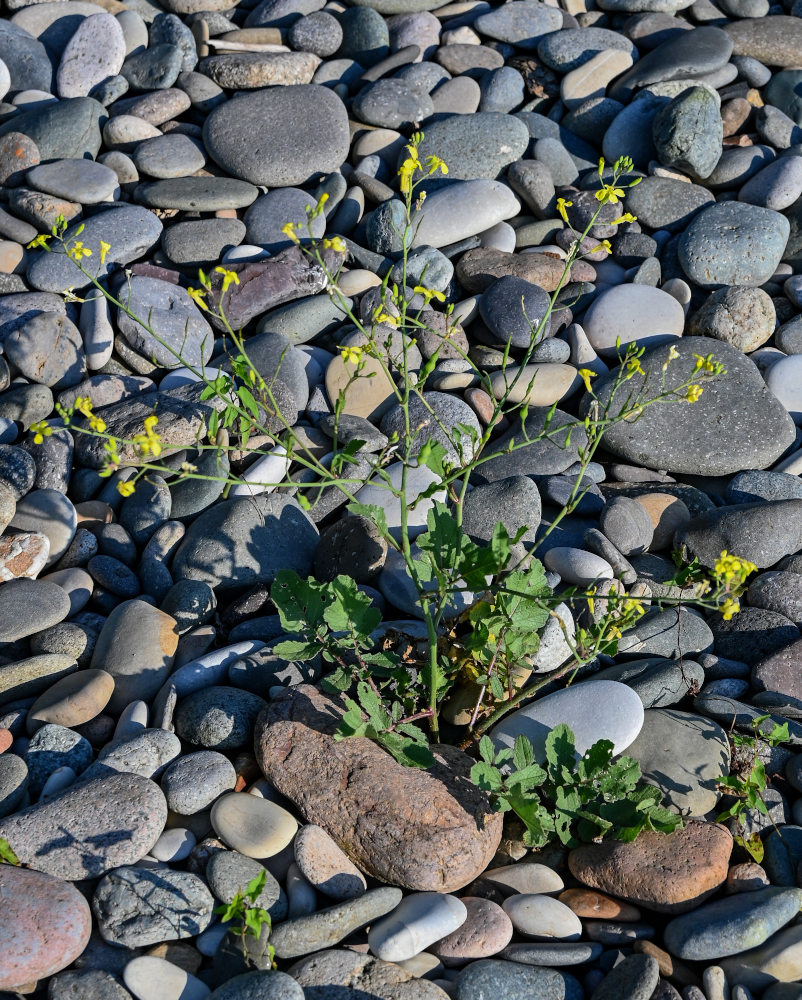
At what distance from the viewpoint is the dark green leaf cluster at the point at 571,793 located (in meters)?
2.73

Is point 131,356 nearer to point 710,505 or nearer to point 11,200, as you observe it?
point 11,200

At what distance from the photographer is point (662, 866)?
2736 mm

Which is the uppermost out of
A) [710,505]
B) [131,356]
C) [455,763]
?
[131,356]

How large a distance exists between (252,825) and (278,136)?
390 centimetres

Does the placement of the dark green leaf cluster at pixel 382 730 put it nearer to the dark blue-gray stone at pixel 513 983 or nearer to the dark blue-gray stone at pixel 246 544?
the dark blue-gray stone at pixel 513 983

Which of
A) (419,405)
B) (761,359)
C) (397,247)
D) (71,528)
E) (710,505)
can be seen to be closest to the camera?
(71,528)

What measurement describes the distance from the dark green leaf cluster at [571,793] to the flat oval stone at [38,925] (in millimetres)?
1135

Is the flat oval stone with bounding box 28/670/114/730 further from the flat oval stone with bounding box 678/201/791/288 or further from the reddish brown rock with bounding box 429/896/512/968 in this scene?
the flat oval stone with bounding box 678/201/791/288

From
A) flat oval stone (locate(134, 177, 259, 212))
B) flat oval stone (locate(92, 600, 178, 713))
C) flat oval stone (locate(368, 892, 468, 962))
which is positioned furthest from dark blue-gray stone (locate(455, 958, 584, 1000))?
flat oval stone (locate(134, 177, 259, 212))

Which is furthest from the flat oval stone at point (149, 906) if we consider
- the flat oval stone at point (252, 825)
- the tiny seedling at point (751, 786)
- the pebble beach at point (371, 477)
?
the tiny seedling at point (751, 786)

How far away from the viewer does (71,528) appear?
12.4ft

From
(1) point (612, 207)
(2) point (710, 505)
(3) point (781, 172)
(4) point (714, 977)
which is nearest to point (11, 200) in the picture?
(1) point (612, 207)

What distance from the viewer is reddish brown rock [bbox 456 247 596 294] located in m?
4.91

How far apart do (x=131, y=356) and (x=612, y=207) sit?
2.72 meters
